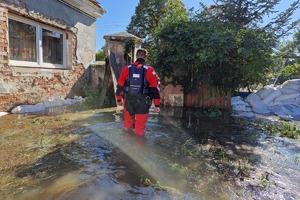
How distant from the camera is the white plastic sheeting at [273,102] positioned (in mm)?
7050

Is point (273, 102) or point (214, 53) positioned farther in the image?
point (273, 102)

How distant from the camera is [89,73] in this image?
9023 mm

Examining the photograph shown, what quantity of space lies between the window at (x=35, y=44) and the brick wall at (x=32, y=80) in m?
0.26

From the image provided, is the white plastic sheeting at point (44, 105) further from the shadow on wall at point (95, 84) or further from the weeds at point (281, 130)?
the weeds at point (281, 130)

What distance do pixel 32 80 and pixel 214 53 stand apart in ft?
16.9

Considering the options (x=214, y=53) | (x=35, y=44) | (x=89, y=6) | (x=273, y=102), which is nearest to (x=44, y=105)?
(x=35, y=44)

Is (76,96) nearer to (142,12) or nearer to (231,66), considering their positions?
(231,66)

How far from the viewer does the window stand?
5.97 metres

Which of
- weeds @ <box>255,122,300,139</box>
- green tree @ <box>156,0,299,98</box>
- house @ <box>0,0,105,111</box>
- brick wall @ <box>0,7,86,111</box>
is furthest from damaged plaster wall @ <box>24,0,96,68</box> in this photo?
weeds @ <box>255,122,300,139</box>

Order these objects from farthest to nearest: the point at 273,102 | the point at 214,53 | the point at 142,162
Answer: the point at 273,102 → the point at 214,53 → the point at 142,162

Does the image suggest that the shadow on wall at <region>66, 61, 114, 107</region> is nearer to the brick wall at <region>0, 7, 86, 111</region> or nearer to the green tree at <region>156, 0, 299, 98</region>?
the brick wall at <region>0, 7, 86, 111</region>

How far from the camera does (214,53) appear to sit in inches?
232

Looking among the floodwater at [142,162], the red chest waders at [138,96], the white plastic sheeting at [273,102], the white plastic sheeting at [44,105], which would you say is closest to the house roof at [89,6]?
the white plastic sheeting at [44,105]

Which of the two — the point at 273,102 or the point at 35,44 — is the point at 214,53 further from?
the point at 35,44
